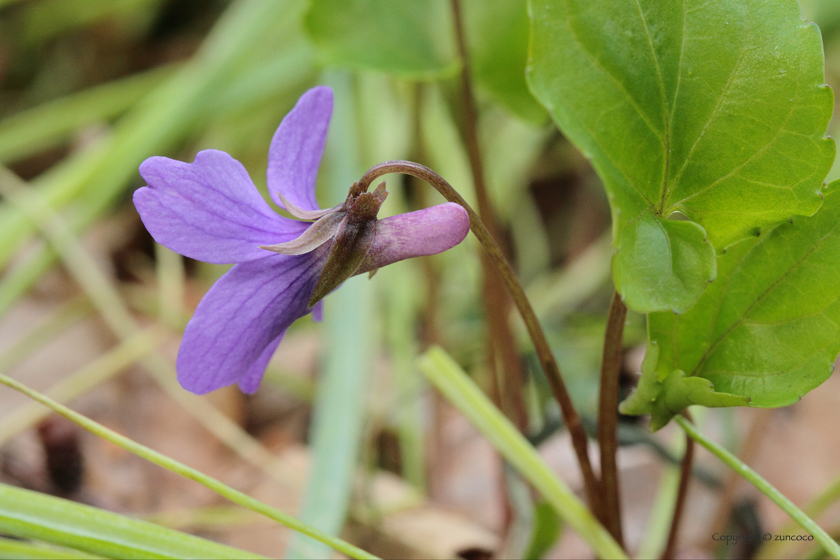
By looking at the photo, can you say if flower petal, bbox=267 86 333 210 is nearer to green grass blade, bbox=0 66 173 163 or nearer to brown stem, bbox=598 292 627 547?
brown stem, bbox=598 292 627 547

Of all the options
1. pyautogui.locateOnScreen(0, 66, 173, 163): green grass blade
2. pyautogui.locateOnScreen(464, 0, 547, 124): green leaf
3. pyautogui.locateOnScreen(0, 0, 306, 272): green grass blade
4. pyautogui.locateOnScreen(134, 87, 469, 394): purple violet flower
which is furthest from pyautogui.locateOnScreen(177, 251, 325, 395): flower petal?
pyautogui.locateOnScreen(0, 66, 173, 163): green grass blade

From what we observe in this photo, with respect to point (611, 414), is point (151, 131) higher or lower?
higher

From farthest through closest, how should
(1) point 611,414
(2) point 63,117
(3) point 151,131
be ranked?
(2) point 63,117 < (3) point 151,131 < (1) point 611,414

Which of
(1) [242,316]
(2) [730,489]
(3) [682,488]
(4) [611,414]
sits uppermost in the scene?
(1) [242,316]

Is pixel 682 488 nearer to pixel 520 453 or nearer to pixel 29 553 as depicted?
pixel 520 453

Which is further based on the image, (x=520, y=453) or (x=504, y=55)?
(x=504, y=55)

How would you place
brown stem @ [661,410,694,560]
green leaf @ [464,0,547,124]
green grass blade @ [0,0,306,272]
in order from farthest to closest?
green grass blade @ [0,0,306,272] → green leaf @ [464,0,547,124] → brown stem @ [661,410,694,560]

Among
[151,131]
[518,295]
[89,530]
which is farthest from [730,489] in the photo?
[151,131]
